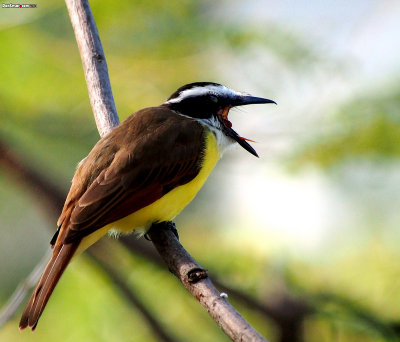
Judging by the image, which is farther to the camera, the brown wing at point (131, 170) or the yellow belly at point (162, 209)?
the yellow belly at point (162, 209)

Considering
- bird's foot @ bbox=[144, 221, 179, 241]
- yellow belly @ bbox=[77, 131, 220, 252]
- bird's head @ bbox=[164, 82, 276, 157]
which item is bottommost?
bird's foot @ bbox=[144, 221, 179, 241]

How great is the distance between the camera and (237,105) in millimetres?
4750

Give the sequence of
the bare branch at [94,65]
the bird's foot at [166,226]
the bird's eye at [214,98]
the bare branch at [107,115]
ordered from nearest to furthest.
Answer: the bare branch at [107,115]
the bird's foot at [166,226]
the bare branch at [94,65]
the bird's eye at [214,98]

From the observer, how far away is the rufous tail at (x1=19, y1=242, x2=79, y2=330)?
139 inches

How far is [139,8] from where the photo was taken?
487cm

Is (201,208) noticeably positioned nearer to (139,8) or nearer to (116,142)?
(116,142)

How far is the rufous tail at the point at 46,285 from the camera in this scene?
139 inches

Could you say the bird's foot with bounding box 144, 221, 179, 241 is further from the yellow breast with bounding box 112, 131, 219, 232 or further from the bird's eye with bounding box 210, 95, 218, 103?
the bird's eye with bounding box 210, 95, 218, 103

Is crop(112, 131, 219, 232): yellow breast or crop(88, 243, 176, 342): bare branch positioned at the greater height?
crop(112, 131, 219, 232): yellow breast

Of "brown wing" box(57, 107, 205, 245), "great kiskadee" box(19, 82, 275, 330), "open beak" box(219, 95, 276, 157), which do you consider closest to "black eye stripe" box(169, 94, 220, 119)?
"great kiskadee" box(19, 82, 275, 330)

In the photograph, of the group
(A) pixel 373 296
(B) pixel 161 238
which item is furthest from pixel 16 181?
(A) pixel 373 296

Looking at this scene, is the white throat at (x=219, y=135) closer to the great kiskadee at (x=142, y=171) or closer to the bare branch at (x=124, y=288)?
the great kiskadee at (x=142, y=171)

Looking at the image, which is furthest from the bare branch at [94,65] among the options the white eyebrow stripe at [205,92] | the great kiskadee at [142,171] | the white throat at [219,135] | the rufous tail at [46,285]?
the rufous tail at [46,285]

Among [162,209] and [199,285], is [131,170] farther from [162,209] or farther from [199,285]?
[199,285]
